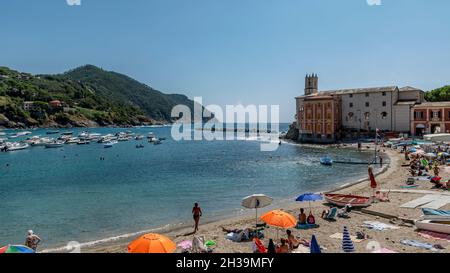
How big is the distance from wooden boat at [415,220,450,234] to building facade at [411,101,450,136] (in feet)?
202

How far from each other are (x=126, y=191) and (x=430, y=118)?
6497 centimetres

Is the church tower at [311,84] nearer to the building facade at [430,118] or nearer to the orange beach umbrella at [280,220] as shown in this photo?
the building facade at [430,118]

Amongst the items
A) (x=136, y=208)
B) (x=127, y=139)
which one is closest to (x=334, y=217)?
(x=136, y=208)

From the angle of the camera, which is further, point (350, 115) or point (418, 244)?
point (350, 115)

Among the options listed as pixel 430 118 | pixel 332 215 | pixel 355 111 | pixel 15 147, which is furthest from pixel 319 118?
pixel 15 147

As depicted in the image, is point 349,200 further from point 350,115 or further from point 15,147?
point 15,147

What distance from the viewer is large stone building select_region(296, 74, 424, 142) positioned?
77.0 meters

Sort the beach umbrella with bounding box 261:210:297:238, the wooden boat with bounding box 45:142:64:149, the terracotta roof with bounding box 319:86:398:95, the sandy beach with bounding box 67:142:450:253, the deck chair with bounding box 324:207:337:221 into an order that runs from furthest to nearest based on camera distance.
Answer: the wooden boat with bounding box 45:142:64:149 < the terracotta roof with bounding box 319:86:398:95 < the deck chair with bounding box 324:207:337:221 < the sandy beach with bounding box 67:142:450:253 < the beach umbrella with bounding box 261:210:297:238

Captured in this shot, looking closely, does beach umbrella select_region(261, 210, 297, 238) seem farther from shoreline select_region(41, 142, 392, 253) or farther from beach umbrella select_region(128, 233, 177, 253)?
shoreline select_region(41, 142, 392, 253)

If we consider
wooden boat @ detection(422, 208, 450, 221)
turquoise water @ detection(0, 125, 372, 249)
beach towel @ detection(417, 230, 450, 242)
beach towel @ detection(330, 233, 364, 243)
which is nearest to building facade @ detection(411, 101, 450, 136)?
turquoise water @ detection(0, 125, 372, 249)

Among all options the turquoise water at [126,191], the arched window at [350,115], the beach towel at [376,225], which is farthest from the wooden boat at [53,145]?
the beach towel at [376,225]

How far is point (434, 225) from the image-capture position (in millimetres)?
15633

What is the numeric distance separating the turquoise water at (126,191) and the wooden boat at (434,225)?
1267 cm
